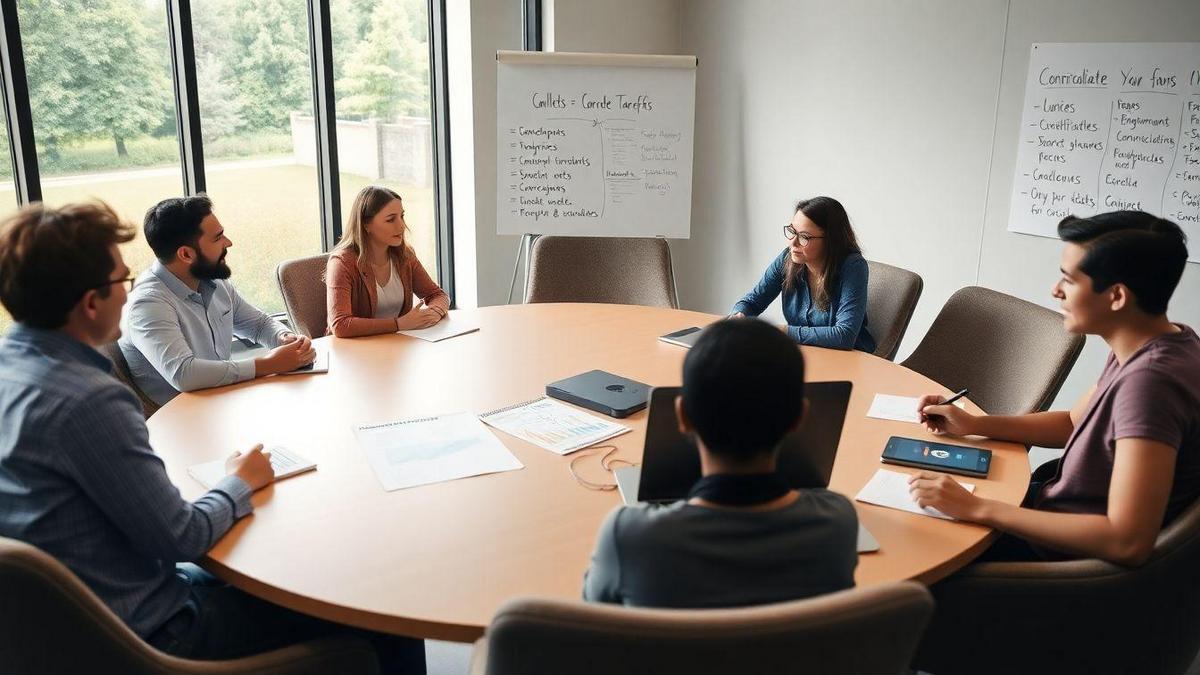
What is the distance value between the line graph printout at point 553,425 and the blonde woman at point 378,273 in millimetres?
910

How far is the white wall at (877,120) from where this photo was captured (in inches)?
142

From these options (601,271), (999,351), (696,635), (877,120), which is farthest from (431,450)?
(877,120)

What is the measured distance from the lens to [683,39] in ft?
16.5

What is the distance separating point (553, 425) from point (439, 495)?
17.1 inches

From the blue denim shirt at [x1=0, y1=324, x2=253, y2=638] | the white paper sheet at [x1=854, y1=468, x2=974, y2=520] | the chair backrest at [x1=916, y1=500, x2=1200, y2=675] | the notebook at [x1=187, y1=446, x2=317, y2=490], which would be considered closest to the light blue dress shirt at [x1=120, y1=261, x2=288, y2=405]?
the notebook at [x1=187, y1=446, x2=317, y2=490]

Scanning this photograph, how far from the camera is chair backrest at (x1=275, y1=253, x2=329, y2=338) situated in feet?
10.6

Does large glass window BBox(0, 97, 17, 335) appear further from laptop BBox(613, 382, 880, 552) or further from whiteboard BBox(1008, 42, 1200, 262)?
whiteboard BBox(1008, 42, 1200, 262)

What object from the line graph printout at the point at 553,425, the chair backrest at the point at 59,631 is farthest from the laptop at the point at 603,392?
the chair backrest at the point at 59,631

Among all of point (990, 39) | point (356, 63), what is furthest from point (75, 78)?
point (990, 39)

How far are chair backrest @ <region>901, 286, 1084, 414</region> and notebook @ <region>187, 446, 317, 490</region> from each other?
1.90 meters

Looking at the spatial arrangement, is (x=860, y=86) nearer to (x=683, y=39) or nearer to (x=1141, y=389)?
(x=683, y=39)

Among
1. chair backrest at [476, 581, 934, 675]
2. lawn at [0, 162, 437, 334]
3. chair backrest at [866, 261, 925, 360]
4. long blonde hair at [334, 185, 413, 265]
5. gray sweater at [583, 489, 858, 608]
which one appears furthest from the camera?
lawn at [0, 162, 437, 334]

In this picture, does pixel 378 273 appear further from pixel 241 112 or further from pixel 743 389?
pixel 743 389

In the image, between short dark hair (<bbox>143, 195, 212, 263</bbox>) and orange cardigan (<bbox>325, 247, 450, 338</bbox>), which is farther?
orange cardigan (<bbox>325, 247, 450, 338</bbox>)
